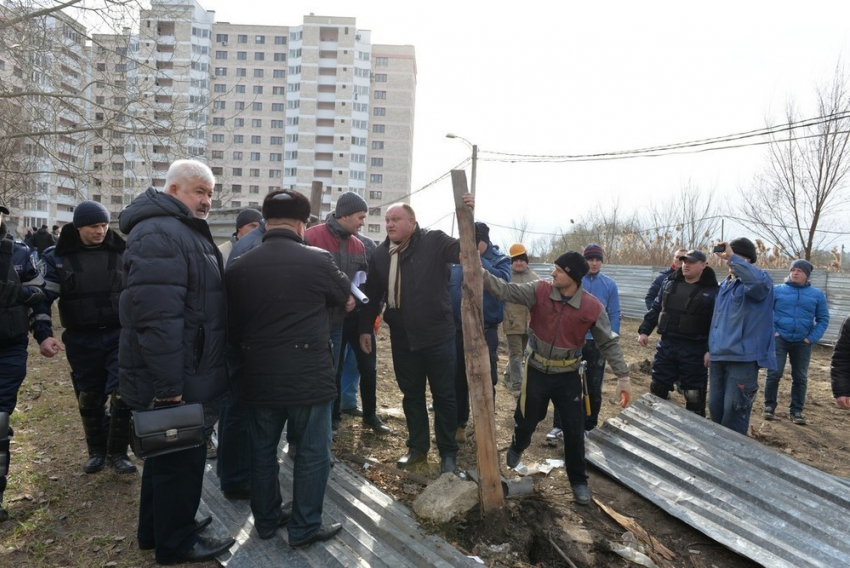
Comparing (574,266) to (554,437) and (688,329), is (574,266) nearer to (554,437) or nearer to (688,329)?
(688,329)

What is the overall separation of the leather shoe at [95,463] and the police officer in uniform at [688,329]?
5.37m

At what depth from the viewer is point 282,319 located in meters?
2.77

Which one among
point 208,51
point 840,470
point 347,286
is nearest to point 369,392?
point 347,286

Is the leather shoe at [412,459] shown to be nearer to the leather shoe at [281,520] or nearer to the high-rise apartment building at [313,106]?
the leather shoe at [281,520]

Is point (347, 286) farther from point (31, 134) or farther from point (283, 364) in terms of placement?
point (31, 134)

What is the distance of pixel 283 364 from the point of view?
2773 millimetres

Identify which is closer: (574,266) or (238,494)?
(238,494)

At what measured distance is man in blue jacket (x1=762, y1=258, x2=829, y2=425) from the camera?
6688mm

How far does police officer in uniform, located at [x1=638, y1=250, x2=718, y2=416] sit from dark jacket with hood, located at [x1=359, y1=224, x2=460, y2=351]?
108 inches

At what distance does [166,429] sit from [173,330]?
478 millimetres

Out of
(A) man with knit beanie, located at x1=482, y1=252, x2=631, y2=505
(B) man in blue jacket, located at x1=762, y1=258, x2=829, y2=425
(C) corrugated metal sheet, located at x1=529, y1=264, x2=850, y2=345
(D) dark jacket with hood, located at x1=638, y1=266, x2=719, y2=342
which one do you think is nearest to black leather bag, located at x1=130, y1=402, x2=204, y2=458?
(A) man with knit beanie, located at x1=482, y1=252, x2=631, y2=505

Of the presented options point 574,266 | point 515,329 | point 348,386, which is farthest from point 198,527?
point 515,329

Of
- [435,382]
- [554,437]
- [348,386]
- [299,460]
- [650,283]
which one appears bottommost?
[554,437]

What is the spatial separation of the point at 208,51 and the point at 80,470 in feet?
230
